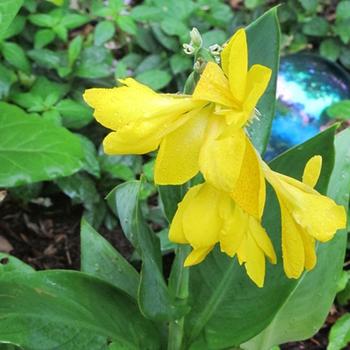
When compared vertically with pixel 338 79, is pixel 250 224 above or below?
above

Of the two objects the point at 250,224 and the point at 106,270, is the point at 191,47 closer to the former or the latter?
the point at 250,224

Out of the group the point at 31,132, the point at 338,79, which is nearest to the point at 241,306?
the point at 31,132

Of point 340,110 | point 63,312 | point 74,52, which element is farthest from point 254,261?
point 74,52

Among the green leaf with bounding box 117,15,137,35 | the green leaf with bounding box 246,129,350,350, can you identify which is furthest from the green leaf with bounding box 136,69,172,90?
the green leaf with bounding box 246,129,350,350

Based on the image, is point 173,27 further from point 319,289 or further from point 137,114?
point 137,114

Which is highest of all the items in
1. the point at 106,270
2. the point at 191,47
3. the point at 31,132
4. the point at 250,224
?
the point at 191,47

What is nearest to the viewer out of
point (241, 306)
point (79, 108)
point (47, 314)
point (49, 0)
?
point (47, 314)

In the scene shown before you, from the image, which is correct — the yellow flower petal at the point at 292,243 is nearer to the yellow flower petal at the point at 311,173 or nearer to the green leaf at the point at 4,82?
the yellow flower petal at the point at 311,173

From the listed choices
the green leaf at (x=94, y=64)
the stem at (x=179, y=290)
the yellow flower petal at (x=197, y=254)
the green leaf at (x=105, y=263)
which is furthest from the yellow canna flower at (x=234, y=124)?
the green leaf at (x=94, y=64)
